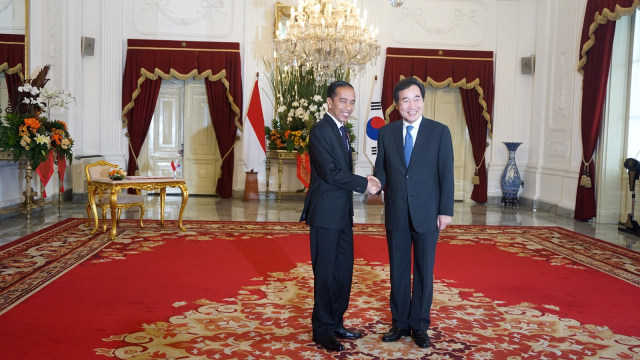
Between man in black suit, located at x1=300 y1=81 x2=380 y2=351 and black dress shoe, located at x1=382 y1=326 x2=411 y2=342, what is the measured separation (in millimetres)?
295

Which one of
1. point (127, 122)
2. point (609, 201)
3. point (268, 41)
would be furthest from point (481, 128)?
point (127, 122)

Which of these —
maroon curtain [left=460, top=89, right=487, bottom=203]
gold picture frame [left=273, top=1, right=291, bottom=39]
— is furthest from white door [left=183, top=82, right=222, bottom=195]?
maroon curtain [left=460, top=89, right=487, bottom=203]

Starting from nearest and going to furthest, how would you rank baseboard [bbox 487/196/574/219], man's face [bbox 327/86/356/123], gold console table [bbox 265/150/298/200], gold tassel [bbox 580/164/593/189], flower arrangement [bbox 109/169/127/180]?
man's face [bbox 327/86/356/123] → flower arrangement [bbox 109/169/127/180] → gold tassel [bbox 580/164/593/189] → baseboard [bbox 487/196/574/219] → gold console table [bbox 265/150/298/200]

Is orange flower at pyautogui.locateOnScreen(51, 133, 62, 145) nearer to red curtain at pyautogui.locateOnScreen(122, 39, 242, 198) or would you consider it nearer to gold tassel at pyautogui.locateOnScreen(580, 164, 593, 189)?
red curtain at pyautogui.locateOnScreen(122, 39, 242, 198)

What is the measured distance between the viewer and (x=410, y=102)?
317cm

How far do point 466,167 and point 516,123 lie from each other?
1.25 m

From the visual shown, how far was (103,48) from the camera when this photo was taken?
34.7ft

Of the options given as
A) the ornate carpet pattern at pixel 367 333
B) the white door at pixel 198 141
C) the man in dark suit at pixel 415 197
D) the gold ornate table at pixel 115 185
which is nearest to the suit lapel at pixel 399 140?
the man in dark suit at pixel 415 197

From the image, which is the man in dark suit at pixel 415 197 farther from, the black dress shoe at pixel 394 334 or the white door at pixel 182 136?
the white door at pixel 182 136

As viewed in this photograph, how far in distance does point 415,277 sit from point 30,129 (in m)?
5.84

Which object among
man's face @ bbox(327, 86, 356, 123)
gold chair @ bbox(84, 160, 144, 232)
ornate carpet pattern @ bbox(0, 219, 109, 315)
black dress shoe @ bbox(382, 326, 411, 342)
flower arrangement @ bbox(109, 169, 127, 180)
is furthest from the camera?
gold chair @ bbox(84, 160, 144, 232)

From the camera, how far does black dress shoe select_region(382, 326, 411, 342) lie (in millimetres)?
3312

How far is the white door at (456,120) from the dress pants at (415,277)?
8285 millimetres

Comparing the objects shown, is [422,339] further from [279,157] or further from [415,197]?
[279,157]
